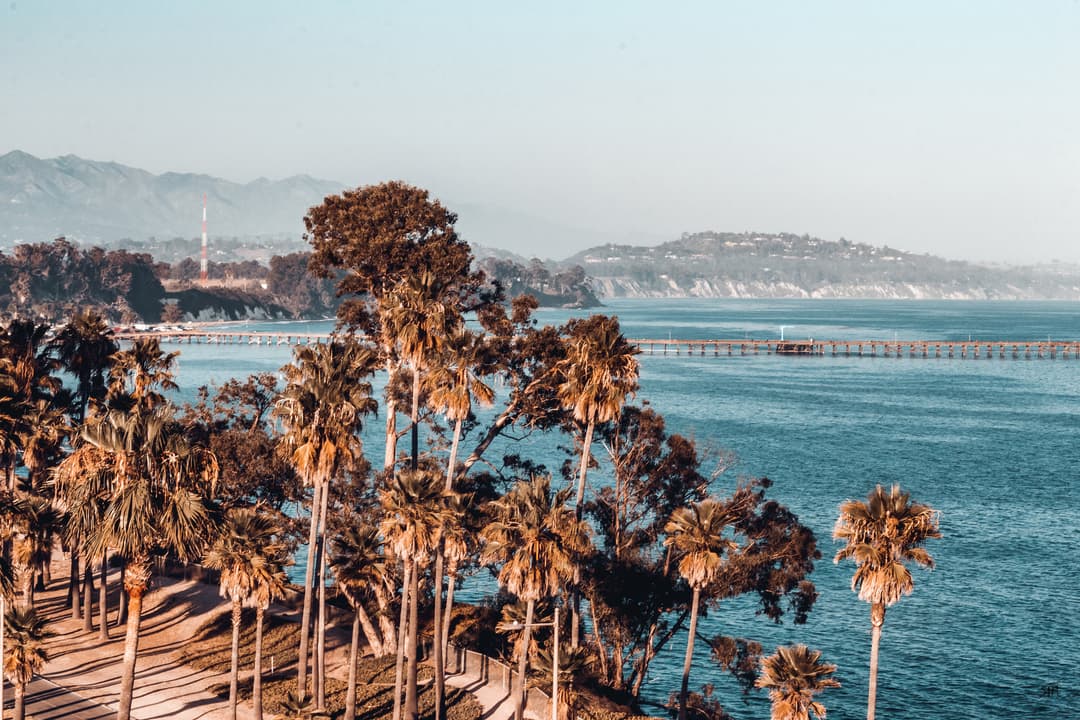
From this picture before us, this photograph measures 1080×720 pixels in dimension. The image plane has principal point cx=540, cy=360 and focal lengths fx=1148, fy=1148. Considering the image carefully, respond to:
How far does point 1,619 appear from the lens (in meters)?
35.5

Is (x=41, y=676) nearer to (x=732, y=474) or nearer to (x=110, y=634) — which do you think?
(x=110, y=634)

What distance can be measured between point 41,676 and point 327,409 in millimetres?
18050

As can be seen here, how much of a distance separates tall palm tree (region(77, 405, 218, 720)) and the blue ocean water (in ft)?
97.3

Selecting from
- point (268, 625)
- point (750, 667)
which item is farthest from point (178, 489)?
point (750, 667)

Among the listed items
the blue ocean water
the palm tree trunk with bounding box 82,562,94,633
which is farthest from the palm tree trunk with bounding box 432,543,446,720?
the palm tree trunk with bounding box 82,562,94,633

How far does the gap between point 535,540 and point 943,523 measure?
180 feet

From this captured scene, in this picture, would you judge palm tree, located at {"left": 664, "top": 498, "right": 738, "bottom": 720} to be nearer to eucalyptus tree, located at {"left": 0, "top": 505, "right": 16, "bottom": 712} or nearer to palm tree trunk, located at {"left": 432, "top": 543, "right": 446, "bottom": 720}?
palm tree trunk, located at {"left": 432, "top": 543, "right": 446, "bottom": 720}

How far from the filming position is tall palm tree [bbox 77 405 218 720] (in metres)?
32.6

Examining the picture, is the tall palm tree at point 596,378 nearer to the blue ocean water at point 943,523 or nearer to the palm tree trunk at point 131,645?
the blue ocean water at point 943,523

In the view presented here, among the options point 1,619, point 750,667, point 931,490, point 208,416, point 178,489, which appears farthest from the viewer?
point 931,490

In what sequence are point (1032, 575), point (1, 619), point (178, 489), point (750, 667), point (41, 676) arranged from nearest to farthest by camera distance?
point (178, 489) → point (1, 619) → point (41, 676) → point (750, 667) → point (1032, 575)

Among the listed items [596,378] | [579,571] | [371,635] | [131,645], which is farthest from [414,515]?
[371,635]

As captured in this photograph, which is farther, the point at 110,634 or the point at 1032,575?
the point at 1032,575

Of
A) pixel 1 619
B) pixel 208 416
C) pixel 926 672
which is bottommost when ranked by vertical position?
pixel 926 672
